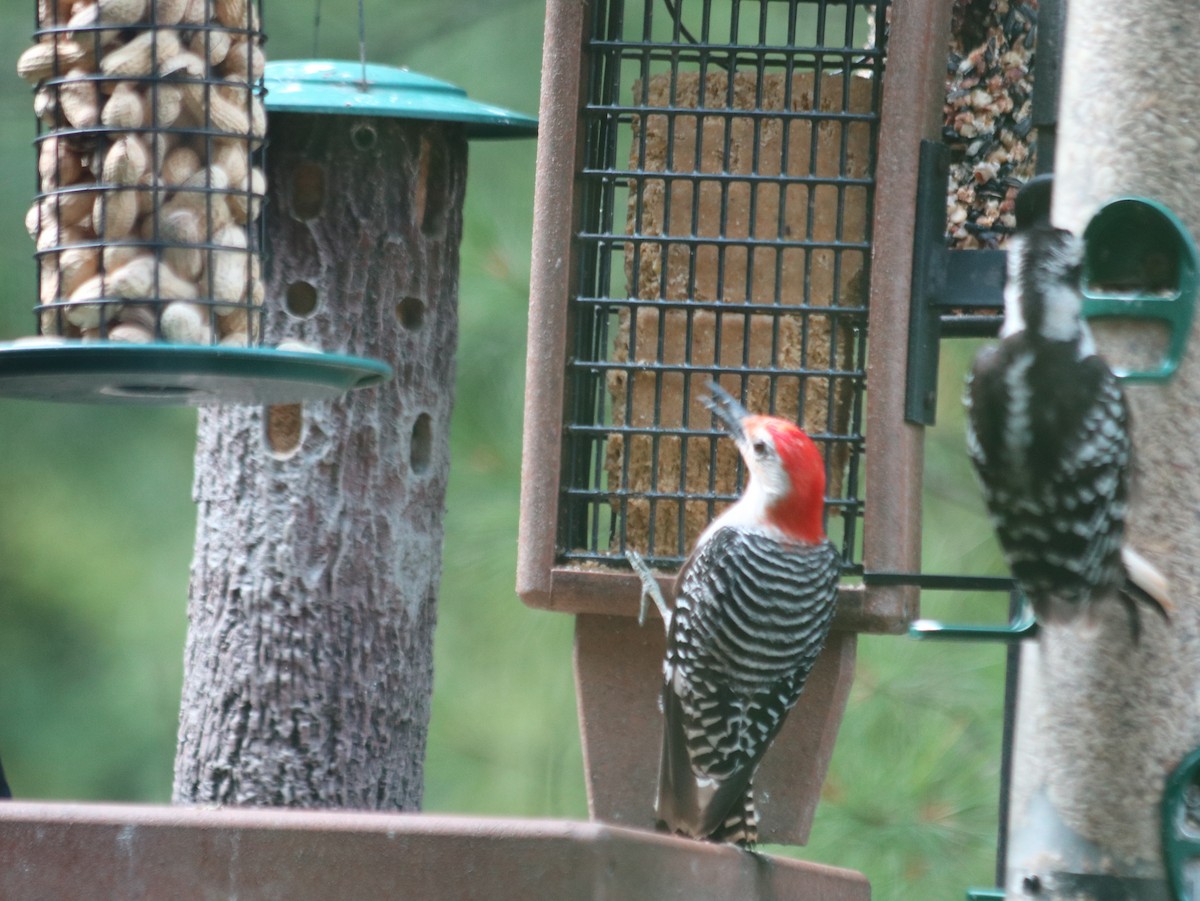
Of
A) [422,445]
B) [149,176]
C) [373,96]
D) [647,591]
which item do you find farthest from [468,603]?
[149,176]

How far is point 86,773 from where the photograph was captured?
6.72 meters

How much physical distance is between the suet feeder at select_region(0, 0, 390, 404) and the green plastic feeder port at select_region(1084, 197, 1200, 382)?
108cm

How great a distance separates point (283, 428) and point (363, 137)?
59 cm

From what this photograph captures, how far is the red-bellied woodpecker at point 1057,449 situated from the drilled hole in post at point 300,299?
1.48 meters

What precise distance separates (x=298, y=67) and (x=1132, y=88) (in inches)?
64.8

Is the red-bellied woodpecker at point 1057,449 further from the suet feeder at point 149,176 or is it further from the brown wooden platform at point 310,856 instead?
the suet feeder at point 149,176

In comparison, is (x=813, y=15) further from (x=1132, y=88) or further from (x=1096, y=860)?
(x=1096, y=860)

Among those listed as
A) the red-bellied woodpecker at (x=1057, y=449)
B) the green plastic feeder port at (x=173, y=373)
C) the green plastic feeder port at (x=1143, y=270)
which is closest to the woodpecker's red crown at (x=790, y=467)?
the red-bellied woodpecker at (x=1057, y=449)

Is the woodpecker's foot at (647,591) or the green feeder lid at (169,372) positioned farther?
the woodpecker's foot at (647,591)

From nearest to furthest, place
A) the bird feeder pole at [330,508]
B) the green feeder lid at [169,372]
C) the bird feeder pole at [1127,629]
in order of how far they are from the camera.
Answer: the green feeder lid at [169,372], the bird feeder pole at [1127,629], the bird feeder pole at [330,508]

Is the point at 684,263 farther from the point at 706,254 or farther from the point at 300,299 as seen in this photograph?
the point at 300,299

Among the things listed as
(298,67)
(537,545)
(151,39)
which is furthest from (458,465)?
(151,39)

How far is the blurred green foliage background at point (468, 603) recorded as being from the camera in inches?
204

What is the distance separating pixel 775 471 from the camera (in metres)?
3.26
